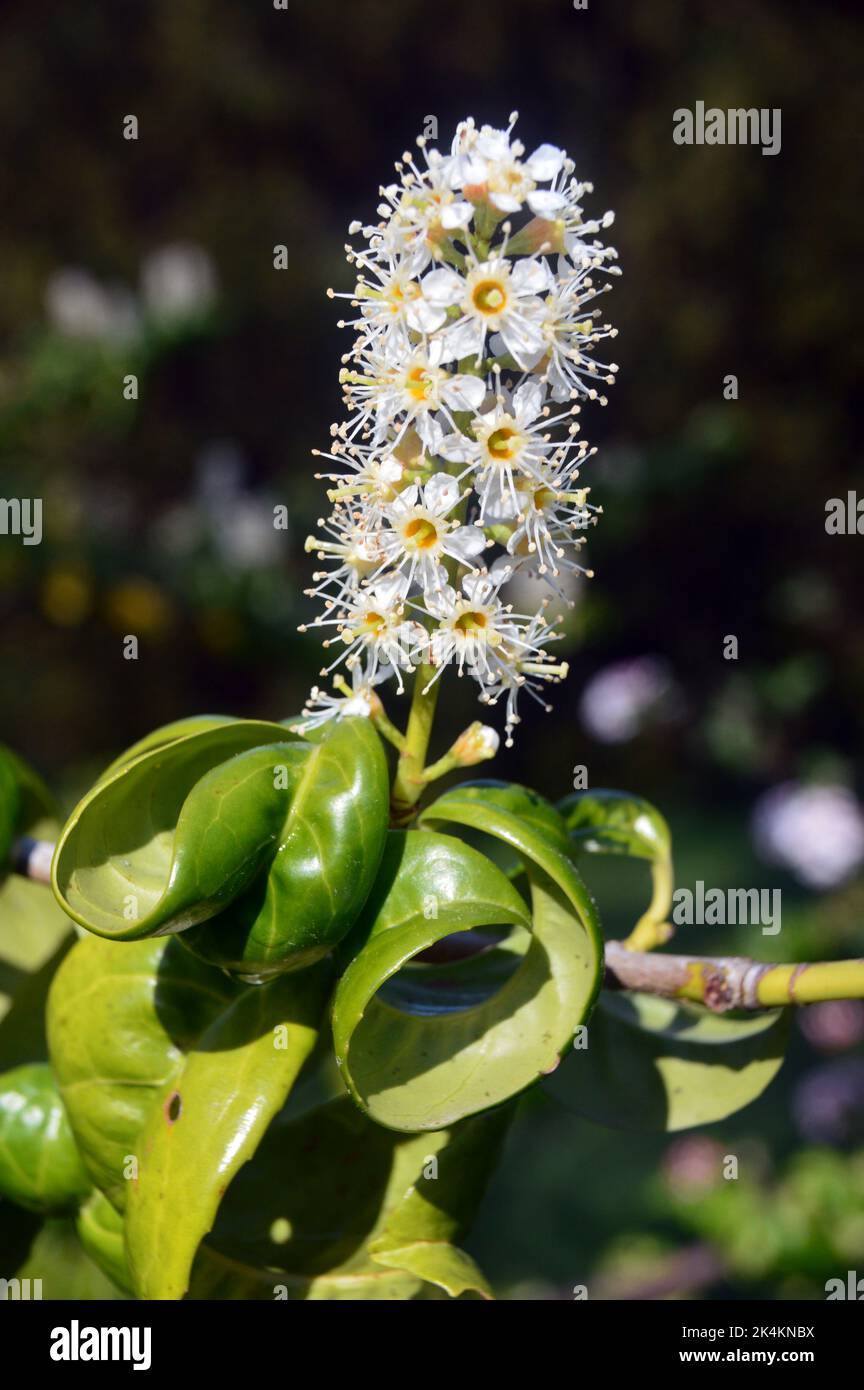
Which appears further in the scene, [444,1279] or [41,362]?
[41,362]

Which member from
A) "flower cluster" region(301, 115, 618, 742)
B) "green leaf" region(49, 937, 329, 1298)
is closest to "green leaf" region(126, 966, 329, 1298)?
"green leaf" region(49, 937, 329, 1298)

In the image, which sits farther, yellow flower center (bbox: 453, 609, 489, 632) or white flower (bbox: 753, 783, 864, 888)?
white flower (bbox: 753, 783, 864, 888)

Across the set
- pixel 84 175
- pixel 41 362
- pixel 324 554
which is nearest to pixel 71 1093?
pixel 324 554

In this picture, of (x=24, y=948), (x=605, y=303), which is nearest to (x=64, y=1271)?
(x=24, y=948)

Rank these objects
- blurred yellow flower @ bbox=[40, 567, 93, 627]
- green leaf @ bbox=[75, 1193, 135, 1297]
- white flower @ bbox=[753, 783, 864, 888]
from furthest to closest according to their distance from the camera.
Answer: blurred yellow flower @ bbox=[40, 567, 93, 627], white flower @ bbox=[753, 783, 864, 888], green leaf @ bbox=[75, 1193, 135, 1297]

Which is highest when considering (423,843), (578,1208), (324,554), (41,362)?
(41,362)

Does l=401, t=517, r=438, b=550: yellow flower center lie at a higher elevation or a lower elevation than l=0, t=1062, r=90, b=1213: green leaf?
higher

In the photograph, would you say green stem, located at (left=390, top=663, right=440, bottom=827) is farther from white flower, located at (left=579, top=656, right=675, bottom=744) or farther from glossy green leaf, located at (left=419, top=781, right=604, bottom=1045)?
white flower, located at (left=579, top=656, right=675, bottom=744)

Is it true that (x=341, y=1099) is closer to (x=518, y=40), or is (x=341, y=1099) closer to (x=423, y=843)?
(x=423, y=843)
